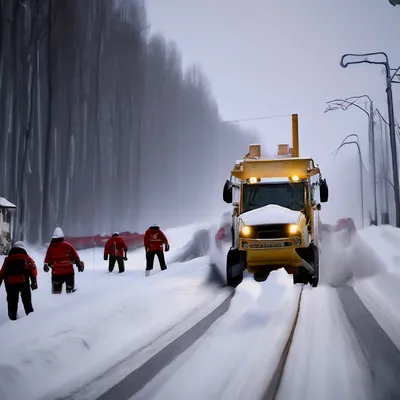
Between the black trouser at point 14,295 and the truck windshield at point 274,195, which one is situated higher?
the truck windshield at point 274,195

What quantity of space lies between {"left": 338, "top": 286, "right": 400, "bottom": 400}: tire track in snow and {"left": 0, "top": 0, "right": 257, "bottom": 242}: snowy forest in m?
8.98

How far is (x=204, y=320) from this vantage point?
21.3ft

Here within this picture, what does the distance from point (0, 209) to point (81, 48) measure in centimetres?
1364

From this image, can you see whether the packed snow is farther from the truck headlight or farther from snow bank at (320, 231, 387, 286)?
the truck headlight

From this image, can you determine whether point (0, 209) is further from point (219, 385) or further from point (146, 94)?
point (146, 94)

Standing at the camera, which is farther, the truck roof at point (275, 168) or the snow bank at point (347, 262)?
the snow bank at point (347, 262)

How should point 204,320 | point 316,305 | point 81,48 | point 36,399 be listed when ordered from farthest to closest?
1. point 81,48
2. point 316,305
3. point 204,320
4. point 36,399

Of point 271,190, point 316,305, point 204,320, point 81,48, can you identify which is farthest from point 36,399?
point 81,48

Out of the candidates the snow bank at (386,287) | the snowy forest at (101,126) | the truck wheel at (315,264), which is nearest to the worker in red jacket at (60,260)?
the truck wheel at (315,264)

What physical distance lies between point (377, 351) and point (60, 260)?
6132 millimetres

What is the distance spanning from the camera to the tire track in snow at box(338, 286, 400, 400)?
3.74 metres

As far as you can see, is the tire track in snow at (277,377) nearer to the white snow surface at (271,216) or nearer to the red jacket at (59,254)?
the white snow surface at (271,216)

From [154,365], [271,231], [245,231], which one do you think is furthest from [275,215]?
[154,365]

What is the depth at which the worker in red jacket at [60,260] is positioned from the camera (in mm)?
8703
